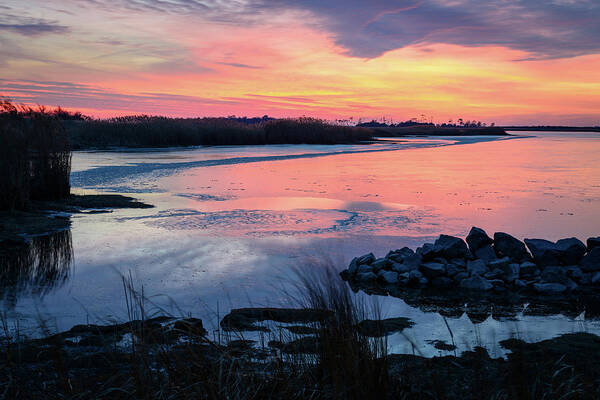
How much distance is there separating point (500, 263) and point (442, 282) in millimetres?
872

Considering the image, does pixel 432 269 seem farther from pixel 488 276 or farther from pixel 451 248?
A: pixel 488 276

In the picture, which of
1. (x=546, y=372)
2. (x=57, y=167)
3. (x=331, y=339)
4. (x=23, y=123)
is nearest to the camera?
(x=331, y=339)

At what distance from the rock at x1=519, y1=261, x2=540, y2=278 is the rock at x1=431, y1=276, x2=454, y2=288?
984mm

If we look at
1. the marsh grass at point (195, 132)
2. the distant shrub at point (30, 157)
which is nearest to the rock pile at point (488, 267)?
the distant shrub at point (30, 157)

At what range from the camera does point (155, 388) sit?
9.70ft

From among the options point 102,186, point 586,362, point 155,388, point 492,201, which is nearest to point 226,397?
point 155,388

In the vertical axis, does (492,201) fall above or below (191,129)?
below

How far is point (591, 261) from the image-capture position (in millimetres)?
6445

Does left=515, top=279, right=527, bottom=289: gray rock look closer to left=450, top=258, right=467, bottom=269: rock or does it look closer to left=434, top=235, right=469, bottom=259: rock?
left=450, top=258, right=467, bottom=269: rock

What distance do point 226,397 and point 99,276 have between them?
417 centimetres

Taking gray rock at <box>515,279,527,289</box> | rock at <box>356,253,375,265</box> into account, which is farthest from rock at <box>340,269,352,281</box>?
gray rock at <box>515,279,527,289</box>

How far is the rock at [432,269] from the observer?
6.37 metres

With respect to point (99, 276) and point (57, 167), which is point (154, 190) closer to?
point (57, 167)

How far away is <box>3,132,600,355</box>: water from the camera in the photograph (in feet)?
16.4
